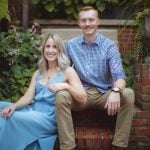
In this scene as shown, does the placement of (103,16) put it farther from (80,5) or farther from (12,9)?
(12,9)

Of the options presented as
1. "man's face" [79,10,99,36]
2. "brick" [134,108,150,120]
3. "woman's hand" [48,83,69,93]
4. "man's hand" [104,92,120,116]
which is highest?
"man's face" [79,10,99,36]

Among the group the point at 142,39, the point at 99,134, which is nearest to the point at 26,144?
the point at 99,134

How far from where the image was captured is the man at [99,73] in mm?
3900

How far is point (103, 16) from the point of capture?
21.6 feet

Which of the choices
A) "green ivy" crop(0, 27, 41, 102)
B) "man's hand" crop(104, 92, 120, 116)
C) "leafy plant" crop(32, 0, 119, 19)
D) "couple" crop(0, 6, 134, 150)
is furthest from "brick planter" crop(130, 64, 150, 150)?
"leafy plant" crop(32, 0, 119, 19)

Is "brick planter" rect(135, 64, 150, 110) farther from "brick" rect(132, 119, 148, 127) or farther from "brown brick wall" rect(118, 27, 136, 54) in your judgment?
"brown brick wall" rect(118, 27, 136, 54)

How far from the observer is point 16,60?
556 cm

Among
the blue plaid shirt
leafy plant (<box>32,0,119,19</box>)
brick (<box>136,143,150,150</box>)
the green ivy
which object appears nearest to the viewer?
the blue plaid shirt

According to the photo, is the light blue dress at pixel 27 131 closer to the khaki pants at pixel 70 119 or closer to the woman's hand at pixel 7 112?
the woman's hand at pixel 7 112

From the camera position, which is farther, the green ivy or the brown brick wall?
the brown brick wall

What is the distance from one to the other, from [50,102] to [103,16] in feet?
9.05

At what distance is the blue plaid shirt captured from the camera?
424cm

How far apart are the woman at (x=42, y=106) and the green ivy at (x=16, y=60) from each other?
0.86 m

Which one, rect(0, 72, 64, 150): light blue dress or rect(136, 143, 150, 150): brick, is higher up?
rect(0, 72, 64, 150): light blue dress
